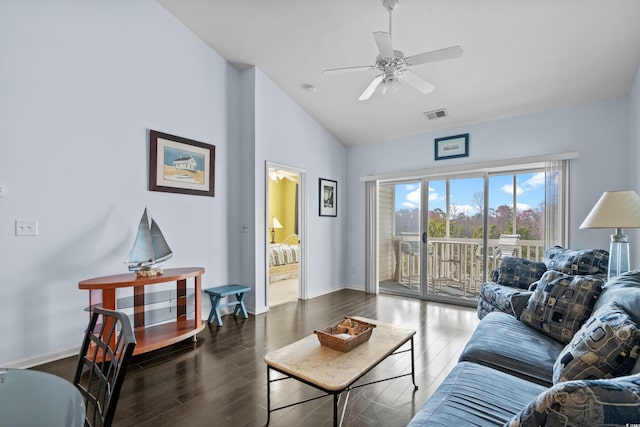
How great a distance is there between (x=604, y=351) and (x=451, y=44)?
298cm

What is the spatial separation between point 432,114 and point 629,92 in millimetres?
2066

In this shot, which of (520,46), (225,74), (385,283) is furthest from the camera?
(385,283)

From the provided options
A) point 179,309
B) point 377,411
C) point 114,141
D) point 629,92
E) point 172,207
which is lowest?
point 377,411

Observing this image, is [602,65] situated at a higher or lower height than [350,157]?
higher

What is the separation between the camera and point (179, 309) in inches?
133

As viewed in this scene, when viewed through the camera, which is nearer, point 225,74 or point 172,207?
point 172,207

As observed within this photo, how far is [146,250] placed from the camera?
9.78 feet

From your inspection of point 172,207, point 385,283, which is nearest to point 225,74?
point 172,207

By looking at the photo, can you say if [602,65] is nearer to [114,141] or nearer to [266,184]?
[266,184]

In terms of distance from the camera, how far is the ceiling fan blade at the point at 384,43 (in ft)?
7.40

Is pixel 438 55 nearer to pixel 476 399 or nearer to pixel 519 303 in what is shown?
pixel 519 303

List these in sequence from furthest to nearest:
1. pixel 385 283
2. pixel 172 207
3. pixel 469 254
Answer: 1. pixel 385 283
2. pixel 469 254
3. pixel 172 207

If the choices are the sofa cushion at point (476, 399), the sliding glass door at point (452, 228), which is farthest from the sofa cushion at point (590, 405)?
the sliding glass door at point (452, 228)

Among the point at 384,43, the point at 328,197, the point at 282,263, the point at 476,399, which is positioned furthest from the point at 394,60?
the point at 282,263
